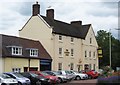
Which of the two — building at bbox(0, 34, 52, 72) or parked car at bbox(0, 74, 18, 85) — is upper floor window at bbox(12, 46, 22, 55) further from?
parked car at bbox(0, 74, 18, 85)

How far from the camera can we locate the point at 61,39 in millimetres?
53656

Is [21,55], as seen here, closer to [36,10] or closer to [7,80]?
[36,10]

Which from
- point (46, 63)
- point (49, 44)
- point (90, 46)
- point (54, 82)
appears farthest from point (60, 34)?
point (54, 82)

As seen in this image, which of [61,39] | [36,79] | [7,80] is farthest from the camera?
[61,39]

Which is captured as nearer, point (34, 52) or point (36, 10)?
point (34, 52)

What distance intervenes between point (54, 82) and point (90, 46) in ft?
99.7

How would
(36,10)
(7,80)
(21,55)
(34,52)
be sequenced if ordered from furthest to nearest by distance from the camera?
(36,10) → (34,52) → (21,55) → (7,80)

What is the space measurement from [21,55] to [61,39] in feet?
40.2

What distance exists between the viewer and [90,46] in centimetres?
6378

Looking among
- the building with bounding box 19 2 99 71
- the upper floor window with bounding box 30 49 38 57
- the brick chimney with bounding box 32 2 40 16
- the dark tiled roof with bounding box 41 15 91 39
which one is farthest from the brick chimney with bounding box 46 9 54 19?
the upper floor window with bounding box 30 49 38 57

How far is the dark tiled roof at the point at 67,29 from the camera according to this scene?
53688 mm

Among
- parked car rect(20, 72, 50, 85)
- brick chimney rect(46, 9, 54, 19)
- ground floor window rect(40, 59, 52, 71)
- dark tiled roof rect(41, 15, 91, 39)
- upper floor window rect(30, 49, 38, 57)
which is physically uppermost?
brick chimney rect(46, 9, 54, 19)

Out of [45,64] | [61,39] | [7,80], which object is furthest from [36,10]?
[7,80]

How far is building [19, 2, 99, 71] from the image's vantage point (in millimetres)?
51594
